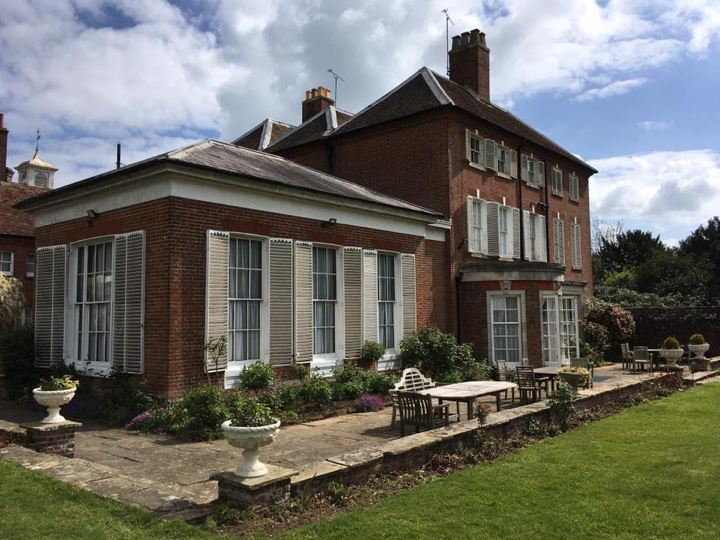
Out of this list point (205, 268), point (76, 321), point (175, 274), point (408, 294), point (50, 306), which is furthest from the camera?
point (408, 294)

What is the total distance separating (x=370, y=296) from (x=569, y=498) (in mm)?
8315

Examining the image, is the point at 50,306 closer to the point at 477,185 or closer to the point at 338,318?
the point at 338,318

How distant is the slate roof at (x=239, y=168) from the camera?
10.5 meters

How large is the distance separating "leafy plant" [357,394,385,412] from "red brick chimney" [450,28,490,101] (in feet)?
50.4

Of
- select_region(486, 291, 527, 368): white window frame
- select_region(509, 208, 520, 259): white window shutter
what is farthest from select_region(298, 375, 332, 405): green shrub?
select_region(509, 208, 520, 259): white window shutter

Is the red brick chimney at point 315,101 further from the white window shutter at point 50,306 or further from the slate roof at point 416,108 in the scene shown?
the white window shutter at point 50,306

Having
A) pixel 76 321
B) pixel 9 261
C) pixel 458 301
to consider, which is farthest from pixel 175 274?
pixel 9 261

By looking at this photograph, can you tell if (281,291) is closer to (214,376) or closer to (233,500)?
(214,376)

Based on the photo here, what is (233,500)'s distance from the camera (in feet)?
17.3

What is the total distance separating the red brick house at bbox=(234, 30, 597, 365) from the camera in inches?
647

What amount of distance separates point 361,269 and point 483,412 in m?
6.05

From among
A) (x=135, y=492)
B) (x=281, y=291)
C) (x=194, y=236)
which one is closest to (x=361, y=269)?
(x=281, y=291)

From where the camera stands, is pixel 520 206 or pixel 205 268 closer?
pixel 205 268

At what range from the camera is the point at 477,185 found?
1861cm
